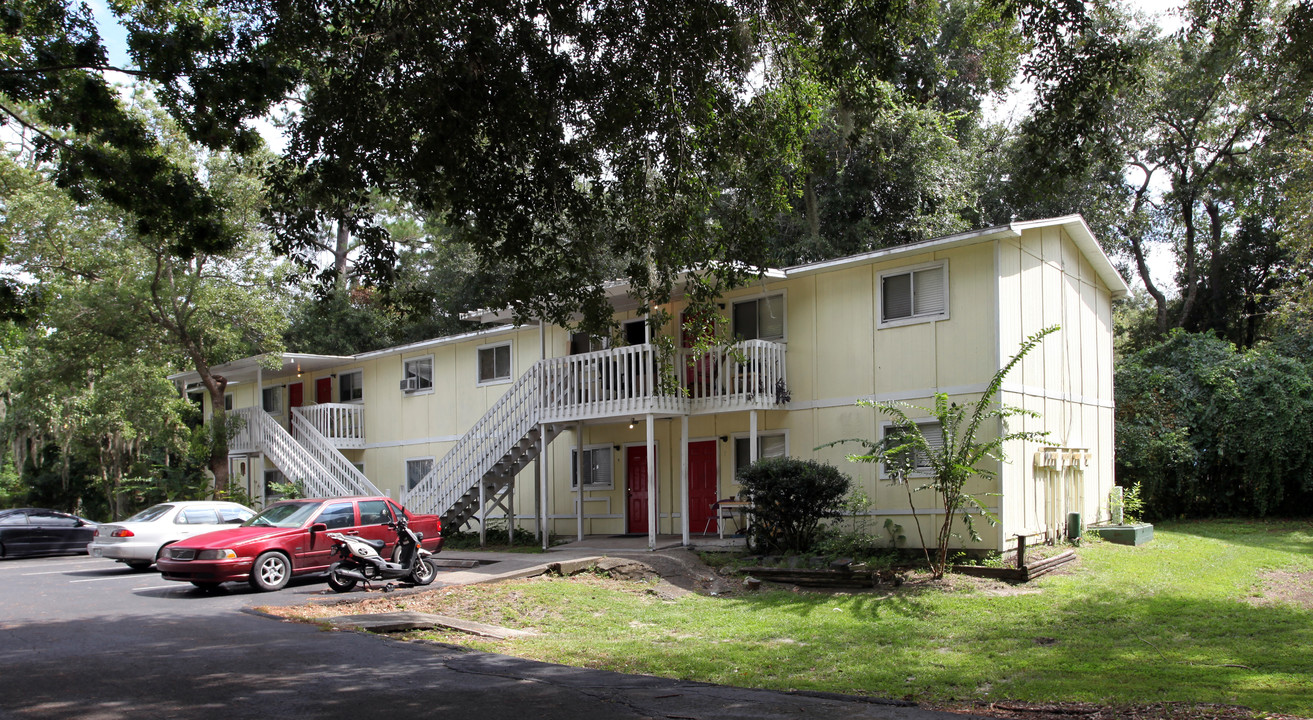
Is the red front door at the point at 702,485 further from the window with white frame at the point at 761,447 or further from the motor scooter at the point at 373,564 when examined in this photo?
the motor scooter at the point at 373,564

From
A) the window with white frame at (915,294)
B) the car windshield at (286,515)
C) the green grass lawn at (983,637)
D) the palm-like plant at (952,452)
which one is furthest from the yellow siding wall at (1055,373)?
the car windshield at (286,515)

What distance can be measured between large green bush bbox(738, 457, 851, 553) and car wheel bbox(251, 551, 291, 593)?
7.54 metres

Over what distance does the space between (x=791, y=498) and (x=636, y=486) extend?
6.49 metres

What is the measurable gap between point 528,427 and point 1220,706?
15336 mm

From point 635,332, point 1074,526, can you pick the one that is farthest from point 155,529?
point 1074,526

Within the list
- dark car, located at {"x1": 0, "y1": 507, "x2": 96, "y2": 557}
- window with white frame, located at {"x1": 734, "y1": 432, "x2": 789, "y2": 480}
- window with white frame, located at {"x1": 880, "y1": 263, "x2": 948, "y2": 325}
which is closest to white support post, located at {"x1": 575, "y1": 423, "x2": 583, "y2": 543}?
window with white frame, located at {"x1": 734, "y1": 432, "x2": 789, "y2": 480}

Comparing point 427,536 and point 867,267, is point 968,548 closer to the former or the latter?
point 867,267

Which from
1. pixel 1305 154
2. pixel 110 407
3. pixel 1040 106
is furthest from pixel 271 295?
pixel 1305 154

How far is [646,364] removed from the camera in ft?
61.5

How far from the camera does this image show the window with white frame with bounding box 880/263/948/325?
16.9m

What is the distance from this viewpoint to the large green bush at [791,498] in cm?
1570

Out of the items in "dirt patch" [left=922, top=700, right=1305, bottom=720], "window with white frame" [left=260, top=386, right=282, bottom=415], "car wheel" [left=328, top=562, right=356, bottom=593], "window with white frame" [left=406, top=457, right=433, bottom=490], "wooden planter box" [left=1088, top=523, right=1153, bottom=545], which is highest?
"window with white frame" [left=260, top=386, right=282, bottom=415]

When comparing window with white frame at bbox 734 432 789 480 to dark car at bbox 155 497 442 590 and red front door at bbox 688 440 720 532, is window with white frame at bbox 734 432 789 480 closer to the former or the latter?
red front door at bbox 688 440 720 532

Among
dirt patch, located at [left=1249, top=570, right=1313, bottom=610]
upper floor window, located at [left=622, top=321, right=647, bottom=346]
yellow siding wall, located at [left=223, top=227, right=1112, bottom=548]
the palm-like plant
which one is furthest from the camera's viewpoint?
upper floor window, located at [left=622, top=321, right=647, bottom=346]
